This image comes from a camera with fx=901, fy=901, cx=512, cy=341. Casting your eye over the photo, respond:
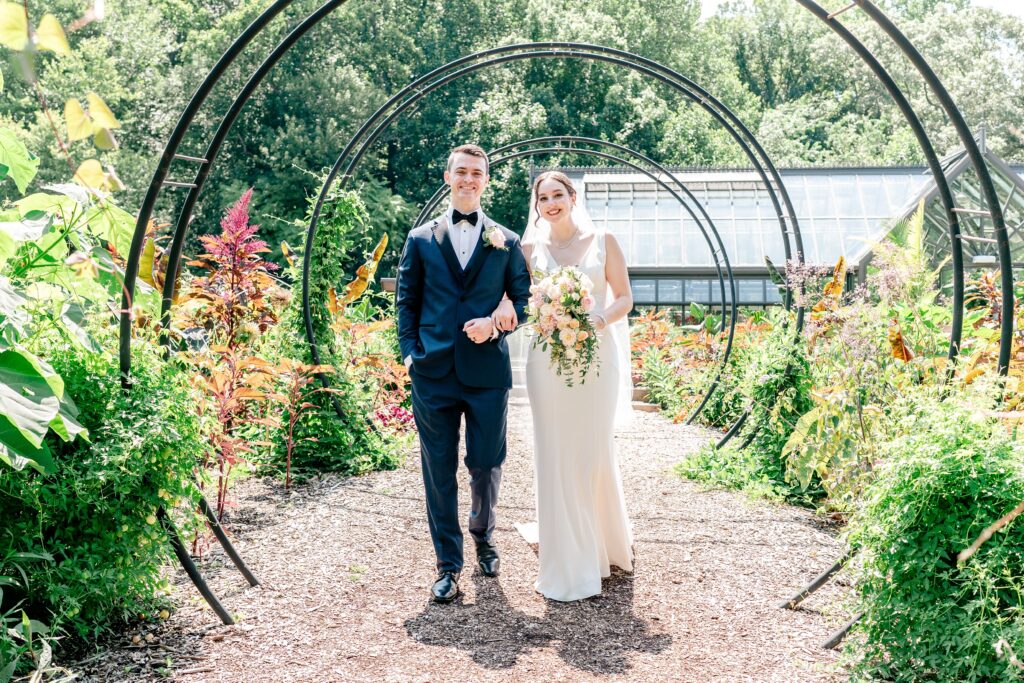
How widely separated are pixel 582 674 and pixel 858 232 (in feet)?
46.2

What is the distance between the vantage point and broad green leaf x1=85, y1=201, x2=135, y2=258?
361 cm

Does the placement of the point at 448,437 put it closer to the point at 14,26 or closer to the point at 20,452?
the point at 20,452

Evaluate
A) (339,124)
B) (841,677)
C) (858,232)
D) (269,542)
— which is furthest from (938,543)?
(339,124)

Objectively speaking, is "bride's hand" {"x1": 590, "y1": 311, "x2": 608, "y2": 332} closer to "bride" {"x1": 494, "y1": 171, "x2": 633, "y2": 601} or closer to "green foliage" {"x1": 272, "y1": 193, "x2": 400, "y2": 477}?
"bride" {"x1": 494, "y1": 171, "x2": 633, "y2": 601}

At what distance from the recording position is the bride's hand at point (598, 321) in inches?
168

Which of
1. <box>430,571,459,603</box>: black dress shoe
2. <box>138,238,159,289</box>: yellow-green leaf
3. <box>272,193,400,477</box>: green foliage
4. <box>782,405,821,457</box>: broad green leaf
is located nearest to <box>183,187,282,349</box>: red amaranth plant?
<box>272,193,400,477</box>: green foliage

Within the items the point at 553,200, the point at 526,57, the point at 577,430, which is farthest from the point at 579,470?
the point at 526,57

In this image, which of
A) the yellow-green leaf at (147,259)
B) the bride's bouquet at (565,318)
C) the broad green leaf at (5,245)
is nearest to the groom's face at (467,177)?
the bride's bouquet at (565,318)

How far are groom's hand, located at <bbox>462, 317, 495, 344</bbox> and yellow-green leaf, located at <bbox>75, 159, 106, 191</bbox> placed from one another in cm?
281

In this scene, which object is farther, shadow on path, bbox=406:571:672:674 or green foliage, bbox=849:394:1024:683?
shadow on path, bbox=406:571:672:674

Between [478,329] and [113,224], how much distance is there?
159 centimetres

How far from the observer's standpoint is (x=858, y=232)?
15.7 m

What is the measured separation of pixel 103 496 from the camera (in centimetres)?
311

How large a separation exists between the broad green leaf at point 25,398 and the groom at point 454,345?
1623mm
